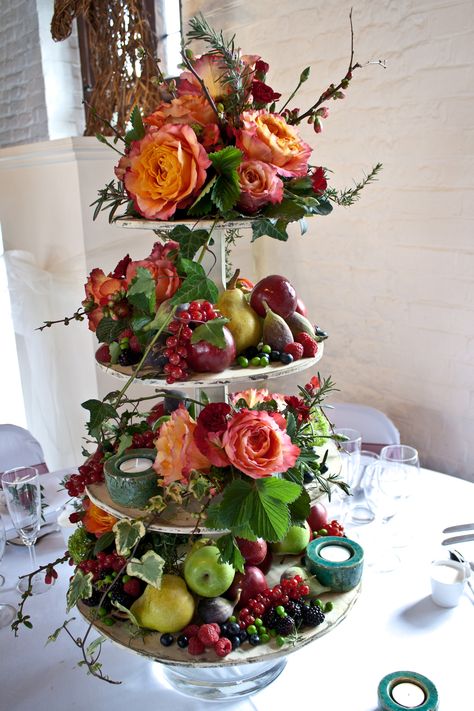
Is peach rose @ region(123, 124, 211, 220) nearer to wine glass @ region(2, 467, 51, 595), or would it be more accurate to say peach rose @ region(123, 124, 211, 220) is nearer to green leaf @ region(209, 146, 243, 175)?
green leaf @ region(209, 146, 243, 175)

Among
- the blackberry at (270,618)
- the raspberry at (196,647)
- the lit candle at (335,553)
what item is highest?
the lit candle at (335,553)

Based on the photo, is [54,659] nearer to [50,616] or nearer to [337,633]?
[50,616]

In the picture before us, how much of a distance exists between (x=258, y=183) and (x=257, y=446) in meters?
0.33

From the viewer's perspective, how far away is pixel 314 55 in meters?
2.36

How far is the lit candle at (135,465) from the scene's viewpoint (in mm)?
927

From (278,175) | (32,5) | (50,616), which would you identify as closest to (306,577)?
(50,616)

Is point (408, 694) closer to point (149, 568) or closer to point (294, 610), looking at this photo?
point (294, 610)

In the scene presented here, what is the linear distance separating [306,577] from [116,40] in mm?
2226

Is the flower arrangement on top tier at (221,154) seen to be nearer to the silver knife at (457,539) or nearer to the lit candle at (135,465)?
the lit candle at (135,465)

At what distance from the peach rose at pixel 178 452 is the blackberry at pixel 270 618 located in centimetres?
23

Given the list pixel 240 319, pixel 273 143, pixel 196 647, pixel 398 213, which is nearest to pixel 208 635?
pixel 196 647

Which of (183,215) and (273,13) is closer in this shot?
(183,215)

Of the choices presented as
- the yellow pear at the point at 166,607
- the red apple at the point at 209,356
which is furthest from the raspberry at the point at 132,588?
the red apple at the point at 209,356

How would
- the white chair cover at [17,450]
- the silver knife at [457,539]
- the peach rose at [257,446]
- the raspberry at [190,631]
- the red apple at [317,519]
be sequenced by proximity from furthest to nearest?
the white chair cover at [17,450] → the silver knife at [457,539] → the red apple at [317,519] → the raspberry at [190,631] → the peach rose at [257,446]
